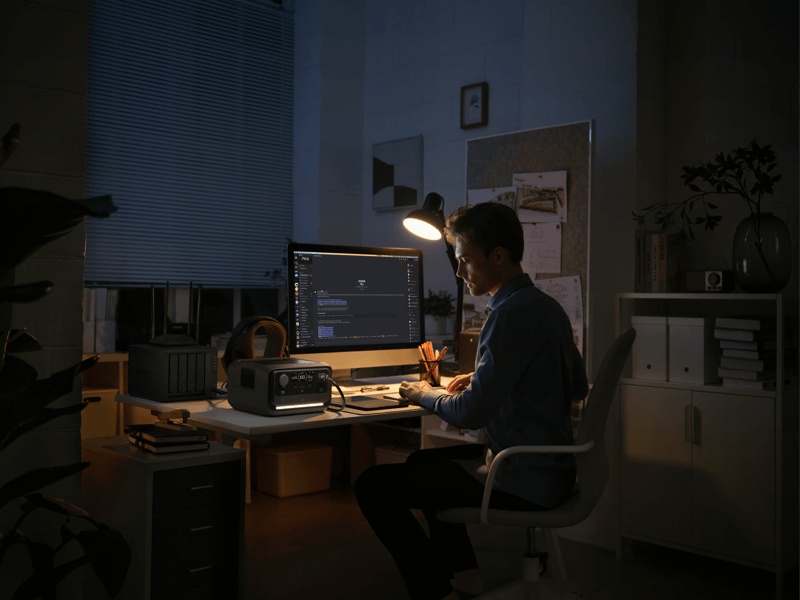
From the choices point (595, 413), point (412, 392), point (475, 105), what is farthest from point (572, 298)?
point (475, 105)

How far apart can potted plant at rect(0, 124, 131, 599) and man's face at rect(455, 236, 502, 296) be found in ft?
3.59

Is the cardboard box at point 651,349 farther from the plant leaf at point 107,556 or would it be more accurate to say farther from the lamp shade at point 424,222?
the plant leaf at point 107,556

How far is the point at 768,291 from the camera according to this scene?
2.58 meters

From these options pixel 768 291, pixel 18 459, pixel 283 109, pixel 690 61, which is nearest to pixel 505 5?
pixel 690 61

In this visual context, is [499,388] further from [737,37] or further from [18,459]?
[737,37]

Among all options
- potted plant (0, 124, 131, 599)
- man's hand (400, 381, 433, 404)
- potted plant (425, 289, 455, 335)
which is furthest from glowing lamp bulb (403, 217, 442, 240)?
potted plant (0, 124, 131, 599)

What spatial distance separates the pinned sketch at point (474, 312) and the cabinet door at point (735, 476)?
0.96 meters

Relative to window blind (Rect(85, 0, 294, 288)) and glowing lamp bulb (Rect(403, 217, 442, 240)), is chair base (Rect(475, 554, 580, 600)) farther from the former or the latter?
window blind (Rect(85, 0, 294, 288))

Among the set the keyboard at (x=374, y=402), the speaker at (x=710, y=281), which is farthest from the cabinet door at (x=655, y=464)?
the keyboard at (x=374, y=402)

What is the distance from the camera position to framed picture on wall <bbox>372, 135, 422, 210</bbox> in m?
4.16

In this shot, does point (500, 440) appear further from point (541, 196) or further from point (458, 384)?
point (541, 196)

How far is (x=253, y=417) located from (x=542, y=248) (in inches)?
63.2

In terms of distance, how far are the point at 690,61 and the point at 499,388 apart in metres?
2.06

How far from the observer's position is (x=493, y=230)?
202cm
